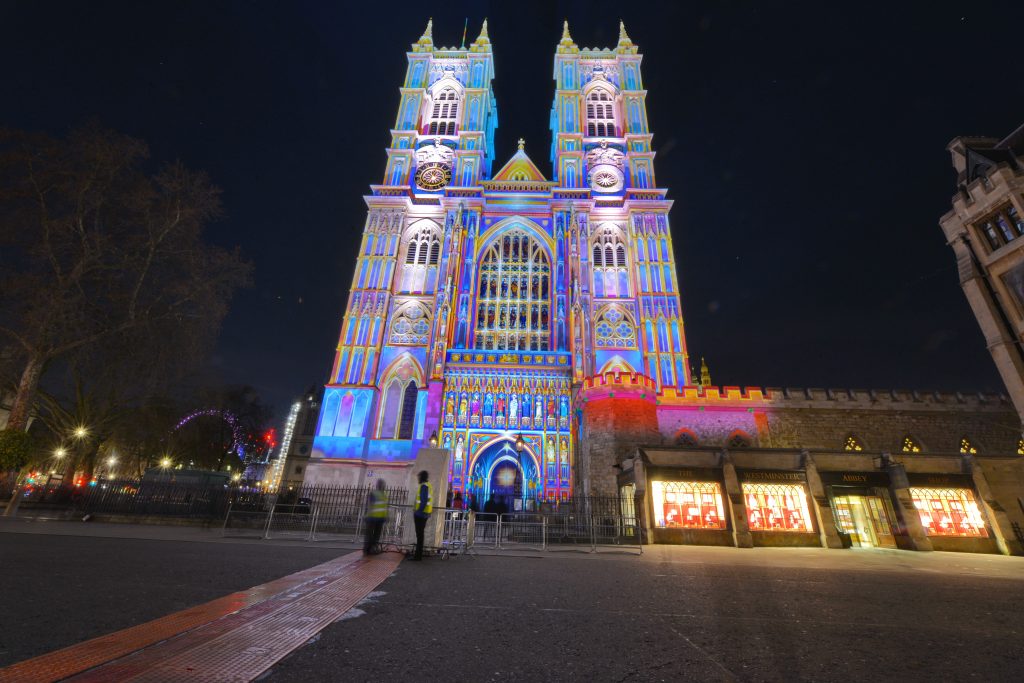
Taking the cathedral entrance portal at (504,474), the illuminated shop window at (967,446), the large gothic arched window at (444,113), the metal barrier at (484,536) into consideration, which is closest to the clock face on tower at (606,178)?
the large gothic arched window at (444,113)

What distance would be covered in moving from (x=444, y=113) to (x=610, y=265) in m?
21.6

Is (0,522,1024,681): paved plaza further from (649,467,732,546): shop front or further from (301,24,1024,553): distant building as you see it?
(301,24,1024,553): distant building

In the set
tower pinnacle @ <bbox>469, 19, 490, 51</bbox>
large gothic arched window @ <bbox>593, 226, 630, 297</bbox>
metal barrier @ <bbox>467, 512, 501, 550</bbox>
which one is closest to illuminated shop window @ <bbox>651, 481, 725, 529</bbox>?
metal barrier @ <bbox>467, 512, 501, 550</bbox>

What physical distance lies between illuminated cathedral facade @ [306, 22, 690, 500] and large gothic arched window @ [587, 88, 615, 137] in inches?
6.4

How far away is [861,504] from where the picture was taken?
15.5 metres

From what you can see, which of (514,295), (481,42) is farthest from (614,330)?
(481,42)

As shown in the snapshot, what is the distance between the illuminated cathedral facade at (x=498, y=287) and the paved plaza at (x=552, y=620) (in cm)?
1939

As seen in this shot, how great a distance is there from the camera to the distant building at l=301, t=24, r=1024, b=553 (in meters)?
15.0

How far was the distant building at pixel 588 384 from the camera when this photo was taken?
15016 millimetres

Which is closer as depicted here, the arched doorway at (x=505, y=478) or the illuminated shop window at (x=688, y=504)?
the illuminated shop window at (x=688, y=504)

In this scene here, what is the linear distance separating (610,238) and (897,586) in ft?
94.7

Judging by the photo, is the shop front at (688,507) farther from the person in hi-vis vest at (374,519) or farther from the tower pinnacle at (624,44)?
the tower pinnacle at (624,44)

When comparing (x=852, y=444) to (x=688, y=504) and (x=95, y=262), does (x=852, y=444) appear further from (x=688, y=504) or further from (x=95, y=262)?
(x=95, y=262)

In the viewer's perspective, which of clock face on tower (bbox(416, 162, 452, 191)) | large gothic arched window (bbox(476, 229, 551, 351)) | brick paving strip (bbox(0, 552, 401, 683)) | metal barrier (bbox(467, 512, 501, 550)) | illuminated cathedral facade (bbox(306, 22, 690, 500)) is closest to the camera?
brick paving strip (bbox(0, 552, 401, 683))
